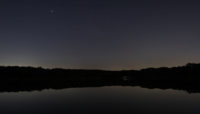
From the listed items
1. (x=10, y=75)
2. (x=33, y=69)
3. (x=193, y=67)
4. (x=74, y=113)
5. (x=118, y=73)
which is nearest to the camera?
(x=74, y=113)

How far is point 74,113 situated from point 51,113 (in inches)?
70.9

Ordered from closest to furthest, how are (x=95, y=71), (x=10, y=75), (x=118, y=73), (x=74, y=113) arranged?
1. (x=74, y=113)
2. (x=10, y=75)
3. (x=95, y=71)
4. (x=118, y=73)

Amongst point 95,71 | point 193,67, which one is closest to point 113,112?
point 193,67

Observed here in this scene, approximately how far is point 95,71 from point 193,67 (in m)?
64.2

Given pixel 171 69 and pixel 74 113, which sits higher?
pixel 171 69

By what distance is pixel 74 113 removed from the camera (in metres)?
19.3

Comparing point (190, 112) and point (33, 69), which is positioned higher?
point (33, 69)

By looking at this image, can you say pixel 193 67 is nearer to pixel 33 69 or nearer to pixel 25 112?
pixel 33 69

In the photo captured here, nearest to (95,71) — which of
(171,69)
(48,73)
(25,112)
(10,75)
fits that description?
(48,73)

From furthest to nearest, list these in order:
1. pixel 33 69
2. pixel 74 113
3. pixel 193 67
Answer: pixel 33 69 < pixel 193 67 < pixel 74 113

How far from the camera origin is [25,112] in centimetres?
2038

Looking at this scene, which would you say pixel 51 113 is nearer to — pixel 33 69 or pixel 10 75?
pixel 10 75

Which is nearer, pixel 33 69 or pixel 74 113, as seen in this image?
pixel 74 113

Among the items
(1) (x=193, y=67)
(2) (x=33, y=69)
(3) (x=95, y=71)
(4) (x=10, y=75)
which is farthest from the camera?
(3) (x=95, y=71)
